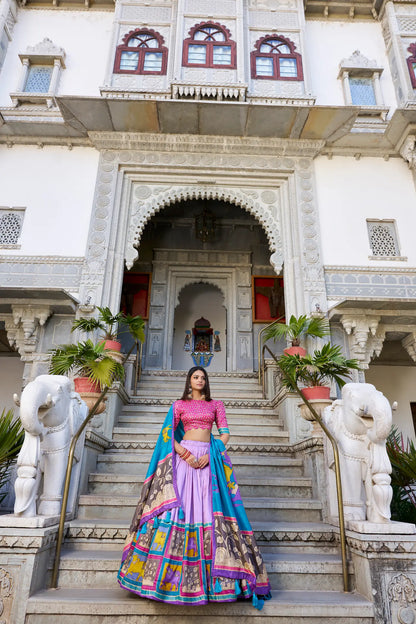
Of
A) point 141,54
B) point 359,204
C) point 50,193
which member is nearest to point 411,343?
point 359,204

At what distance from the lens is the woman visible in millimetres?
2416

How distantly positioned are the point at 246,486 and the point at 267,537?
100cm

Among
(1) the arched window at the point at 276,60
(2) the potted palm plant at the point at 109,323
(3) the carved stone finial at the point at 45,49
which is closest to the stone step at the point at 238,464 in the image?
(2) the potted palm plant at the point at 109,323

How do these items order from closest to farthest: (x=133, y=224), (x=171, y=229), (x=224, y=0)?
1. (x=133, y=224)
2. (x=224, y=0)
3. (x=171, y=229)

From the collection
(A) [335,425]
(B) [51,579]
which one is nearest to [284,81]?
(A) [335,425]

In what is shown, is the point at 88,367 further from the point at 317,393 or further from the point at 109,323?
the point at 317,393

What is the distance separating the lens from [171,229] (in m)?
10.8

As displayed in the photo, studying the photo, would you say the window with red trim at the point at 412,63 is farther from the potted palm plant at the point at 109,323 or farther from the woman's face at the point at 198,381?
the woman's face at the point at 198,381

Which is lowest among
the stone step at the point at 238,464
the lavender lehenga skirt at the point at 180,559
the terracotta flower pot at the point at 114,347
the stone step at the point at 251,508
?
the lavender lehenga skirt at the point at 180,559

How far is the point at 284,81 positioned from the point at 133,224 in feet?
12.7

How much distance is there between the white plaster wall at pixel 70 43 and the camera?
820 cm

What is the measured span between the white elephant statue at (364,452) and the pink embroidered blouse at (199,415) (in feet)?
3.56

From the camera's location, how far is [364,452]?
3322 mm

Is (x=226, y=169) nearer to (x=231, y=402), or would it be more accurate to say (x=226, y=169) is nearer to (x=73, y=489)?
(x=231, y=402)
